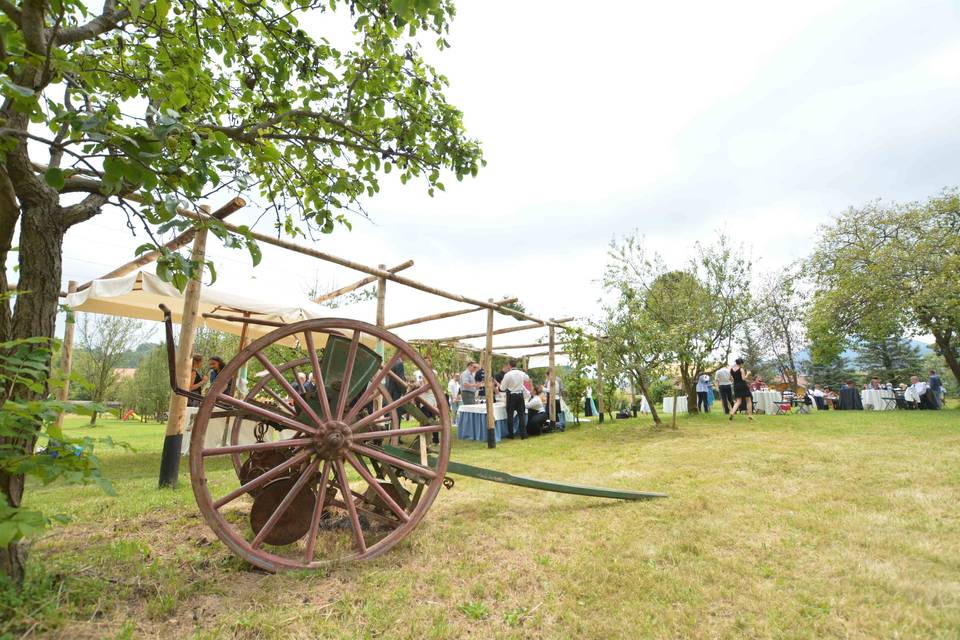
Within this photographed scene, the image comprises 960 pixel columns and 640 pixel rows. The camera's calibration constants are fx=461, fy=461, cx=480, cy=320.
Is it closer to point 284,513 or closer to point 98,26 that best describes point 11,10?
point 98,26

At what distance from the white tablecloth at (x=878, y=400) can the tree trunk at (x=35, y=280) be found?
852 inches

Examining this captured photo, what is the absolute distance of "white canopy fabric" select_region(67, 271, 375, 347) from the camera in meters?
4.96

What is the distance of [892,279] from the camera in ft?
46.7

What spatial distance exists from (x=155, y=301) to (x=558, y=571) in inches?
255

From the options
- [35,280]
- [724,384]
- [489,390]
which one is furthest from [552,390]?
[35,280]

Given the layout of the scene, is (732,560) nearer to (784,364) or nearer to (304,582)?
(304,582)

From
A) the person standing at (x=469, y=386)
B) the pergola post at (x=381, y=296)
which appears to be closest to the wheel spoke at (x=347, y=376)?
the pergola post at (x=381, y=296)

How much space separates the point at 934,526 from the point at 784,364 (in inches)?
1371

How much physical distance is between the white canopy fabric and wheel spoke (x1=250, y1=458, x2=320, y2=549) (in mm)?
1886

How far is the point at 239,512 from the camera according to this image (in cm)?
352

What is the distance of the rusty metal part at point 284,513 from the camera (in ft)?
8.99

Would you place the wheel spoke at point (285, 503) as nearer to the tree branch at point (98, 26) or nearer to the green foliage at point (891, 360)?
the tree branch at point (98, 26)

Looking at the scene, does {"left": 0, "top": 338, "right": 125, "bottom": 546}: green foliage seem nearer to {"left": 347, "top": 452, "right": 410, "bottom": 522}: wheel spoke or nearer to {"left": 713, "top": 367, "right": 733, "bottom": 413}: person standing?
{"left": 347, "top": 452, "right": 410, "bottom": 522}: wheel spoke

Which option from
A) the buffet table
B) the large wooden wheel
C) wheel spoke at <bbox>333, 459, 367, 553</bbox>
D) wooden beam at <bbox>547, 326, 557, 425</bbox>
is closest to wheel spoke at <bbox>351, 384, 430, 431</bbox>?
the large wooden wheel
